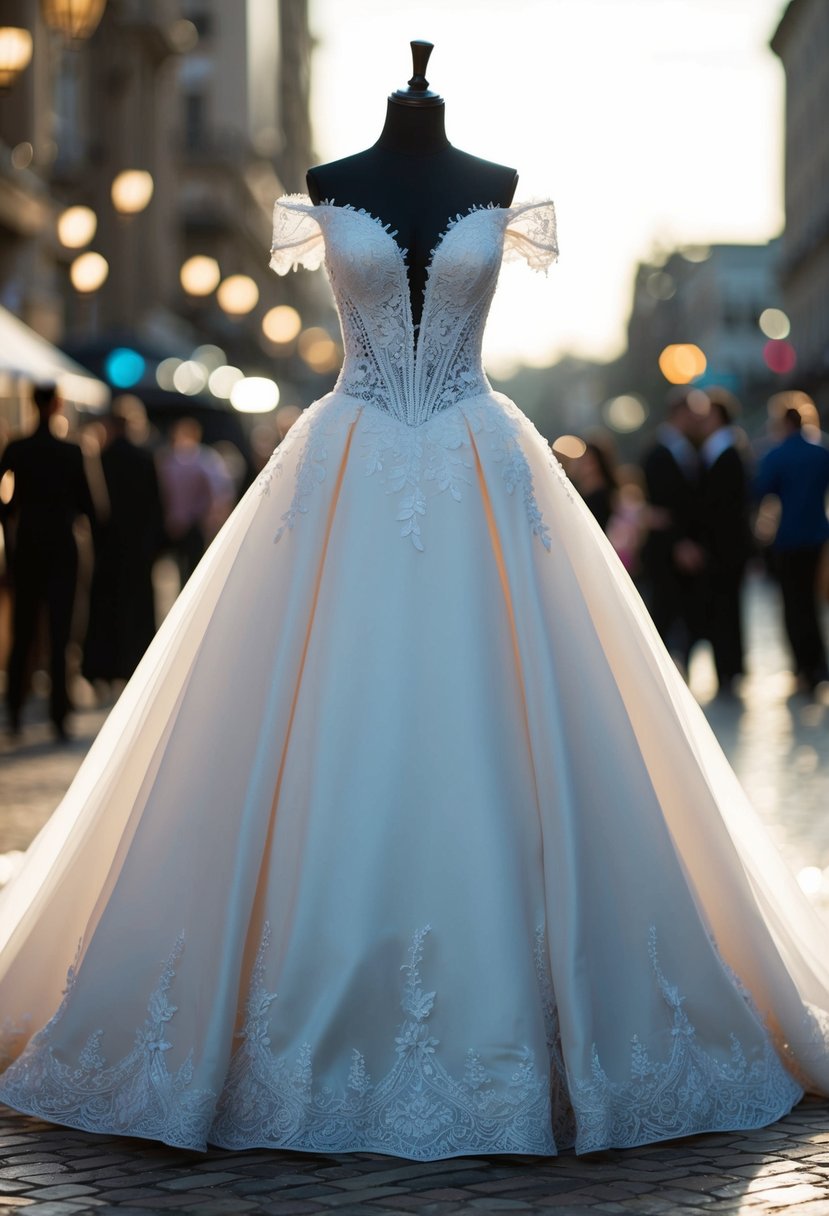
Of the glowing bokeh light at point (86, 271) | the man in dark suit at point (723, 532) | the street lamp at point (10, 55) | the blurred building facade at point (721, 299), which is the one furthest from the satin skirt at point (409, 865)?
the blurred building facade at point (721, 299)

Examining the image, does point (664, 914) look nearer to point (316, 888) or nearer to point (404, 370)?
point (316, 888)

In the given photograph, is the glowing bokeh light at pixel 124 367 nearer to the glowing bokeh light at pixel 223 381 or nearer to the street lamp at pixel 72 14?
the glowing bokeh light at pixel 223 381

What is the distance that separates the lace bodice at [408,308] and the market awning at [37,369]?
8.97 metres

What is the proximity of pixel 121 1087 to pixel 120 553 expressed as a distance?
973 centimetres

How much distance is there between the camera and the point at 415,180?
4719 millimetres

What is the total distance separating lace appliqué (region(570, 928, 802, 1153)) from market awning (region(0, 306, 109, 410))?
10097 millimetres

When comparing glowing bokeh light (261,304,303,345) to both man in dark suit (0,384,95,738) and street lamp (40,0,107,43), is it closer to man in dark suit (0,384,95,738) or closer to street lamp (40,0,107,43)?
street lamp (40,0,107,43)

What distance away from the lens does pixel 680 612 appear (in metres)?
14.6

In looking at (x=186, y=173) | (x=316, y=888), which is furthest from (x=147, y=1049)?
(x=186, y=173)

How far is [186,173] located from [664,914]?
58.1m

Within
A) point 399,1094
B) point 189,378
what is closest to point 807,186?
point 189,378

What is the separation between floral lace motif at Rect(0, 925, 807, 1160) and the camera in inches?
148

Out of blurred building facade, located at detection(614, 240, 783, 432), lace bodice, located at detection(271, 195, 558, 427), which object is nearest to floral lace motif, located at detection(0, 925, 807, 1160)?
lace bodice, located at detection(271, 195, 558, 427)

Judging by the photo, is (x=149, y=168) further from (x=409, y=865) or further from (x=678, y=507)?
(x=409, y=865)
